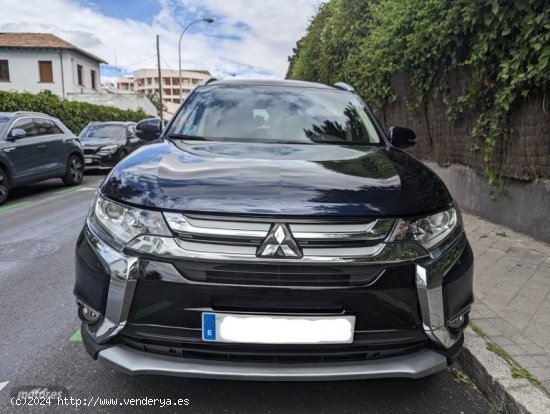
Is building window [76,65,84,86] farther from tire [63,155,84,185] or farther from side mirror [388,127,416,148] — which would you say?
side mirror [388,127,416,148]

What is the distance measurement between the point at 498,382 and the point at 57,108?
19.3 metres

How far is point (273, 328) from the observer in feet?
5.99

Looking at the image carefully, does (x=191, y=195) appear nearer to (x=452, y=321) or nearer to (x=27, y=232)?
(x=452, y=321)

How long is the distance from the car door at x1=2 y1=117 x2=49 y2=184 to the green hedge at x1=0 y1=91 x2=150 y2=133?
259 inches

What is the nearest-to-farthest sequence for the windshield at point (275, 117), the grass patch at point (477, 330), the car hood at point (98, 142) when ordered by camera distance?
the grass patch at point (477, 330) → the windshield at point (275, 117) → the car hood at point (98, 142)

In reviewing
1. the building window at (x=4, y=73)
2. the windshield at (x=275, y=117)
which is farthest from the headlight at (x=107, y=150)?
the building window at (x=4, y=73)

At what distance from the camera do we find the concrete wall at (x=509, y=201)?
4.62m

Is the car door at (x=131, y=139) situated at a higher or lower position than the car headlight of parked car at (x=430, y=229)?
lower

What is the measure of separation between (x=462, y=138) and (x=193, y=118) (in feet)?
13.9

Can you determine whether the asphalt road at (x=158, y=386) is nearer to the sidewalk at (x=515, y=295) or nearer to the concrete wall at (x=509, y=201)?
the sidewalk at (x=515, y=295)

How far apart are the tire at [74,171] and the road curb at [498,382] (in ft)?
31.1

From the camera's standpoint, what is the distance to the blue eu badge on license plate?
1.82 metres

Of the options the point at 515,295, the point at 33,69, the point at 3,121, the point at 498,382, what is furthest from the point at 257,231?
the point at 33,69

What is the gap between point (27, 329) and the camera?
9.98 ft
